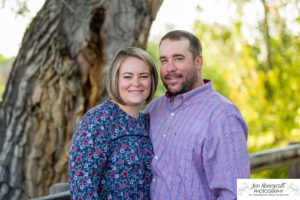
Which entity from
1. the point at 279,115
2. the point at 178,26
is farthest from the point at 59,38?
the point at 178,26

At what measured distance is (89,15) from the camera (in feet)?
15.4

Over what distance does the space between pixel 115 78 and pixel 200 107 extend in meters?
0.43

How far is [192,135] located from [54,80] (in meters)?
1.92

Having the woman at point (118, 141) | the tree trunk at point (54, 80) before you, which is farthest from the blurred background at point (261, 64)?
the woman at point (118, 141)

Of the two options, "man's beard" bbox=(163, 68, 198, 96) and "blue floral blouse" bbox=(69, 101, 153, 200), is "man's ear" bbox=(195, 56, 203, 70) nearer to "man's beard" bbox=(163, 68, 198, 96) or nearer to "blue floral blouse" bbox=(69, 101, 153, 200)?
"man's beard" bbox=(163, 68, 198, 96)

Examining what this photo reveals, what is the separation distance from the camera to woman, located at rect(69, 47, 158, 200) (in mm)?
2838

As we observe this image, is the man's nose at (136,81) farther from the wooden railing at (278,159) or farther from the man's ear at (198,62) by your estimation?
the wooden railing at (278,159)

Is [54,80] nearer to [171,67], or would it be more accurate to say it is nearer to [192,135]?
[171,67]

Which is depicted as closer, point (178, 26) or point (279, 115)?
point (279, 115)

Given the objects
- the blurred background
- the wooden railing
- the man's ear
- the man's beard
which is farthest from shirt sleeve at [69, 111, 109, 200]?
the blurred background

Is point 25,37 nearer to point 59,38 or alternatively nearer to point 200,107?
point 59,38

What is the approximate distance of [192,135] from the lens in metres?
2.97

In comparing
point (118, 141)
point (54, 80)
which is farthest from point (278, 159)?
point (118, 141)

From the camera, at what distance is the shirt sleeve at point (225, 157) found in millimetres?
2869
